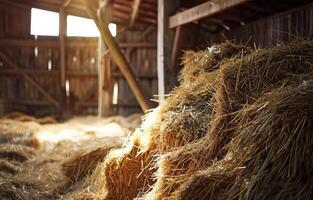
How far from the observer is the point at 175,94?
11.3 feet

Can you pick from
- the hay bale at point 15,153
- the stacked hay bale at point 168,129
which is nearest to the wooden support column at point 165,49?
the hay bale at point 15,153

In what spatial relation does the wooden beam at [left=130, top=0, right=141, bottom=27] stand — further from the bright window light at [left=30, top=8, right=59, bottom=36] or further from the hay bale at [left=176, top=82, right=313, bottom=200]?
the hay bale at [left=176, top=82, right=313, bottom=200]

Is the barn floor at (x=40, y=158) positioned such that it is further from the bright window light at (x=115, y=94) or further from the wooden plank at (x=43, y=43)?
the wooden plank at (x=43, y=43)

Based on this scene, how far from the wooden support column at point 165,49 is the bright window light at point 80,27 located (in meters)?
6.94

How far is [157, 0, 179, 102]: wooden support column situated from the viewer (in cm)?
612

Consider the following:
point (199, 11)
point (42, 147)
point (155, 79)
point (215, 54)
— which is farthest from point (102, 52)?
point (215, 54)

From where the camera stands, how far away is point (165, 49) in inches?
241

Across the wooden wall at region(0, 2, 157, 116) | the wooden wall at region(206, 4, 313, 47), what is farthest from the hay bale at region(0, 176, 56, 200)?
the wooden wall at region(0, 2, 157, 116)

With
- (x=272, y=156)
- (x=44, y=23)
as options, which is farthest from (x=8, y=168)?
(x=44, y=23)

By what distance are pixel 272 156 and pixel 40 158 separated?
4.56 metres

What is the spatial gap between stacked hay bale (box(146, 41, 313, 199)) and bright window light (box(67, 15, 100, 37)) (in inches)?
412

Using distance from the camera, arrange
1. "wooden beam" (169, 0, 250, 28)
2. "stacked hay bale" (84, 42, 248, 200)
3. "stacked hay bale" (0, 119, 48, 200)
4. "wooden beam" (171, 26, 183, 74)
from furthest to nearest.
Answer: "wooden beam" (171, 26, 183, 74), "wooden beam" (169, 0, 250, 28), "stacked hay bale" (0, 119, 48, 200), "stacked hay bale" (84, 42, 248, 200)

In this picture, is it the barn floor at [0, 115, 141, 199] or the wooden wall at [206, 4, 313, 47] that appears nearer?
the barn floor at [0, 115, 141, 199]

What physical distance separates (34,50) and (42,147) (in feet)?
21.0
